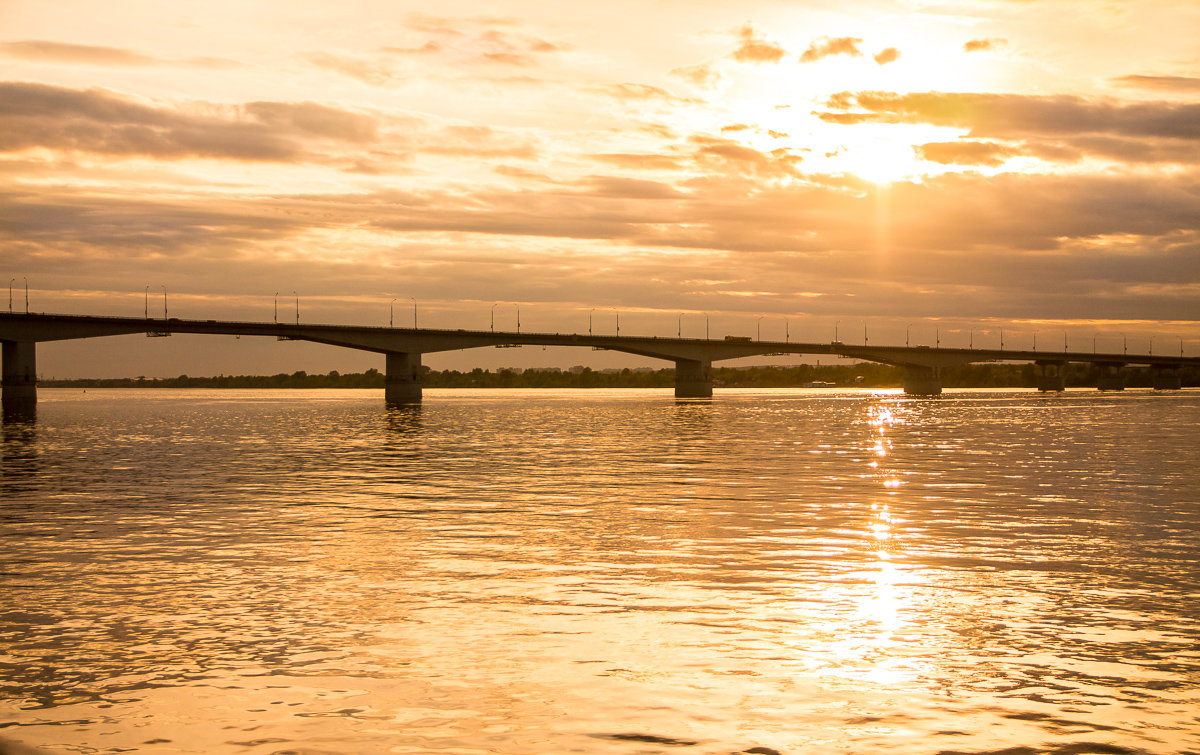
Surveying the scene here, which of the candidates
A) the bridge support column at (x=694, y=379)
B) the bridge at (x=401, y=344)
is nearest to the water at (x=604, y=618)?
the bridge at (x=401, y=344)

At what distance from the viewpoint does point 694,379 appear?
17150cm

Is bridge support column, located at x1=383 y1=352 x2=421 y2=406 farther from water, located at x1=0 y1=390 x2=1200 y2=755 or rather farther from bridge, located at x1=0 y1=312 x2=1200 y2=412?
water, located at x1=0 y1=390 x2=1200 y2=755

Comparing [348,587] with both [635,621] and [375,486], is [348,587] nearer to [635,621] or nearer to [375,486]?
[635,621]

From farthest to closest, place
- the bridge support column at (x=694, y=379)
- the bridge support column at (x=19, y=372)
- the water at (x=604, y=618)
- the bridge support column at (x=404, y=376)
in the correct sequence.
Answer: the bridge support column at (x=694, y=379) → the bridge support column at (x=404, y=376) → the bridge support column at (x=19, y=372) → the water at (x=604, y=618)

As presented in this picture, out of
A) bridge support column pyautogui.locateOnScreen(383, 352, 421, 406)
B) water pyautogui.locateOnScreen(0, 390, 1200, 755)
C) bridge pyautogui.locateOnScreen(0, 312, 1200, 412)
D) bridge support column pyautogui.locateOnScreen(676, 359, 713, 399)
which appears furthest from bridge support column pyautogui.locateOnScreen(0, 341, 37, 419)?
water pyautogui.locateOnScreen(0, 390, 1200, 755)

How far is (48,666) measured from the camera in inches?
424

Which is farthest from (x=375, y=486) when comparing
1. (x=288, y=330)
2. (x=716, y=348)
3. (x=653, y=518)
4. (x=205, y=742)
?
(x=716, y=348)

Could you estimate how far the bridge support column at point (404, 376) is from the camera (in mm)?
145375

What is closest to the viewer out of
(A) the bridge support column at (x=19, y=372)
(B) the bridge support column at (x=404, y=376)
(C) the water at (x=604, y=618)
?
(C) the water at (x=604, y=618)

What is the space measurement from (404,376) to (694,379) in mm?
48135

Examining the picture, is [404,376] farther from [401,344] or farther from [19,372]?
[19,372]

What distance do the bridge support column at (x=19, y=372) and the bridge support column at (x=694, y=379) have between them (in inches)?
3550

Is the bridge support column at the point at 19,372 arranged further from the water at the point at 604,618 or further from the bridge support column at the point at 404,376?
the water at the point at 604,618

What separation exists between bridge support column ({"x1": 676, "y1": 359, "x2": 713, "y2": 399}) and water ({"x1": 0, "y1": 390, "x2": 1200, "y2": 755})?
13991cm
